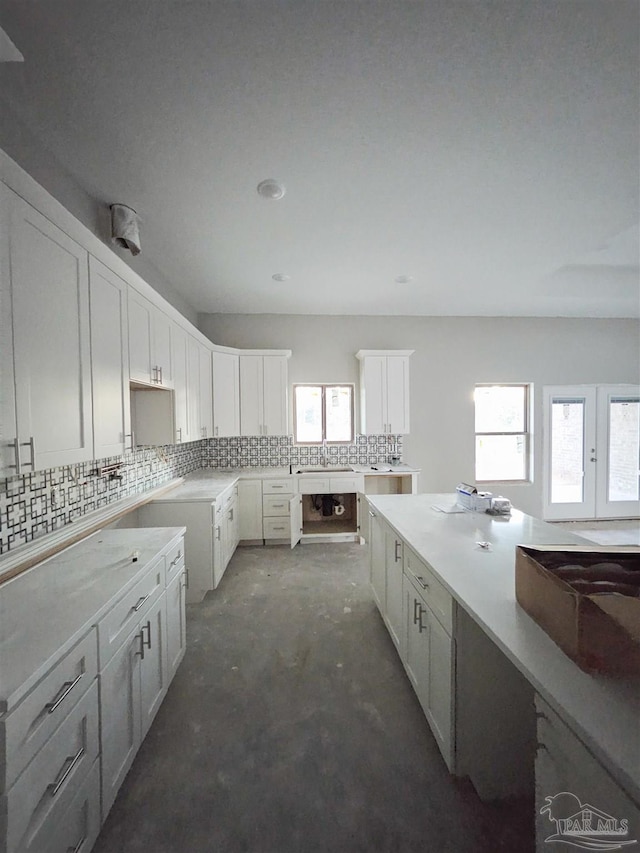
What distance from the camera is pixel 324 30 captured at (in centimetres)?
114

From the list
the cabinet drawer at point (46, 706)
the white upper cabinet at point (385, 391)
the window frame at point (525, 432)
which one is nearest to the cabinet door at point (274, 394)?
the white upper cabinet at point (385, 391)

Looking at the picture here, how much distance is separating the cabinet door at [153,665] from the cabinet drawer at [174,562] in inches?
4.5

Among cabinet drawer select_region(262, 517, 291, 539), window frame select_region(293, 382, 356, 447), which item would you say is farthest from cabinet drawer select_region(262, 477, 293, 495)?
window frame select_region(293, 382, 356, 447)

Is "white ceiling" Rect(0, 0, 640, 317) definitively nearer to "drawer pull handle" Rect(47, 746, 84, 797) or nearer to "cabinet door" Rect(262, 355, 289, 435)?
"cabinet door" Rect(262, 355, 289, 435)

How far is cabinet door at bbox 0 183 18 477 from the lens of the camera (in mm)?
1107

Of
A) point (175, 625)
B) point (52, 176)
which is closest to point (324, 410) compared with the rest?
point (175, 625)

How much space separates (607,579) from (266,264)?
120 inches

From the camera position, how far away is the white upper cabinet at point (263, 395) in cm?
403

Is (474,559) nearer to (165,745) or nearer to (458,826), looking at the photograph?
(458,826)

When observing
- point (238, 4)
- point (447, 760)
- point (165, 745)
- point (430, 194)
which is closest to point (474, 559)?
point (447, 760)

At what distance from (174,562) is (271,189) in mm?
2295

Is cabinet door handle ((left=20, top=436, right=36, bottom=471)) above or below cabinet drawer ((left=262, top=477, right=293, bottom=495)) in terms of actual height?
above

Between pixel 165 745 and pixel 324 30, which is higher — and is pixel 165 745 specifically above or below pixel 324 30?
below

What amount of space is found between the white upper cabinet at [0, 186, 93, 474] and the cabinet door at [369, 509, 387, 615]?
6.08 feet
